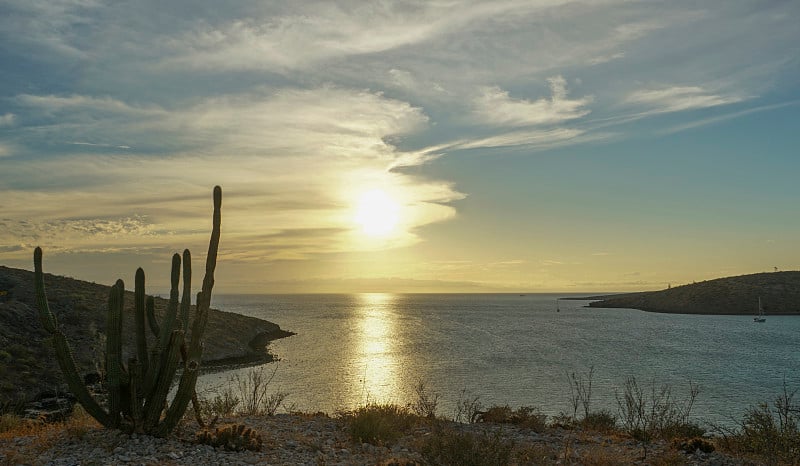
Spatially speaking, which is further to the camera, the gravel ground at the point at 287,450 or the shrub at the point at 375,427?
the shrub at the point at 375,427

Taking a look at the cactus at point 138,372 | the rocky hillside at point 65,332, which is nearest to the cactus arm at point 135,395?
the cactus at point 138,372

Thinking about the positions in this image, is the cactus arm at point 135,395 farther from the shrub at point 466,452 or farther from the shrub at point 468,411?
the shrub at point 468,411

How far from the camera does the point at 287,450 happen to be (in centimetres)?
1161

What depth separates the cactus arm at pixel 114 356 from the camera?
458 inches

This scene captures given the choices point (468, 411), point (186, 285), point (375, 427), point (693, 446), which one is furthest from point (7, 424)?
point (693, 446)

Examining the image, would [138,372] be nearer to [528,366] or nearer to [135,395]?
[135,395]

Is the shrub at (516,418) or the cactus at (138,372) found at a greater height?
the cactus at (138,372)

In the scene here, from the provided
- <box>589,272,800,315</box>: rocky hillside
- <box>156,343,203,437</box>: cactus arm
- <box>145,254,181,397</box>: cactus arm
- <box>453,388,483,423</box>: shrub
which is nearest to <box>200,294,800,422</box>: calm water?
<box>453,388,483,423</box>: shrub

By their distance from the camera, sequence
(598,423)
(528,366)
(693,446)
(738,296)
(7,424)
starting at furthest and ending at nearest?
(738,296)
(528,366)
(598,423)
(7,424)
(693,446)

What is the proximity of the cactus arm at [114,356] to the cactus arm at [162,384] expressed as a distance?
60 centimetres

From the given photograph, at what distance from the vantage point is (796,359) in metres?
55.4

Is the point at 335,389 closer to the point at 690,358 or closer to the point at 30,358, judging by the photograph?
the point at 30,358

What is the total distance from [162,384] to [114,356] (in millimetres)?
1131

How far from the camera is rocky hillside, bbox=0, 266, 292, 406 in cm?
3300
